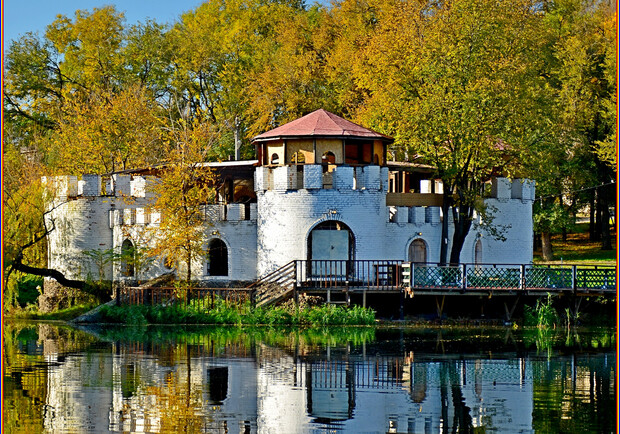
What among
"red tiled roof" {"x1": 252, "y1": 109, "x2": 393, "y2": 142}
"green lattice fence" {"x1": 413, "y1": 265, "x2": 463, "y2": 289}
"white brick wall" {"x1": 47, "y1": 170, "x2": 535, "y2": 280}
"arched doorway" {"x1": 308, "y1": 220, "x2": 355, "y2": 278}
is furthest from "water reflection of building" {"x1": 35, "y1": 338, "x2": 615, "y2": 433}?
"red tiled roof" {"x1": 252, "y1": 109, "x2": 393, "y2": 142}

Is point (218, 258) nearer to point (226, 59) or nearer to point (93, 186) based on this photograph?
point (93, 186)

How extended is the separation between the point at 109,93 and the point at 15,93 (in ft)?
24.9

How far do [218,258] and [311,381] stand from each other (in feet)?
68.2

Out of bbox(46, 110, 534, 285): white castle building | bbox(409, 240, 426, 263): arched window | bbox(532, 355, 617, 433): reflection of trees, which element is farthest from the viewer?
bbox(409, 240, 426, 263): arched window

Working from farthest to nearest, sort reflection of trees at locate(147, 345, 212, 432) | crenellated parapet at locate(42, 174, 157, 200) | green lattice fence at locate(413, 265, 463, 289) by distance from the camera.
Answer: crenellated parapet at locate(42, 174, 157, 200), green lattice fence at locate(413, 265, 463, 289), reflection of trees at locate(147, 345, 212, 432)

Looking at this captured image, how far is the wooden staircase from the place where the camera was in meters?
46.4

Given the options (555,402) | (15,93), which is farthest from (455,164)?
(15,93)

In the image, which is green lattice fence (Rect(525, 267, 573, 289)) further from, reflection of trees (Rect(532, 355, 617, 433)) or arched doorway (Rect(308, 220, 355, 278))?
reflection of trees (Rect(532, 355, 617, 433))

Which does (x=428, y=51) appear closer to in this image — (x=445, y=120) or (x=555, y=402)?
(x=445, y=120)

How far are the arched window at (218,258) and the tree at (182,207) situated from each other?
0.83 m

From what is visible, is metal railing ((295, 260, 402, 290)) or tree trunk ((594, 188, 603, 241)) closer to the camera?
metal railing ((295, 260, 402, 290))

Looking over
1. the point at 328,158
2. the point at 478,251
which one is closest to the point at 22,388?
the point at 328,158

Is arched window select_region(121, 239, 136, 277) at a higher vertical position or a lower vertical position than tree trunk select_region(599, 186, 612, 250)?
lower

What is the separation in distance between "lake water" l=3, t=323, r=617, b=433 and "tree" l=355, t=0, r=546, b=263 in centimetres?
754
